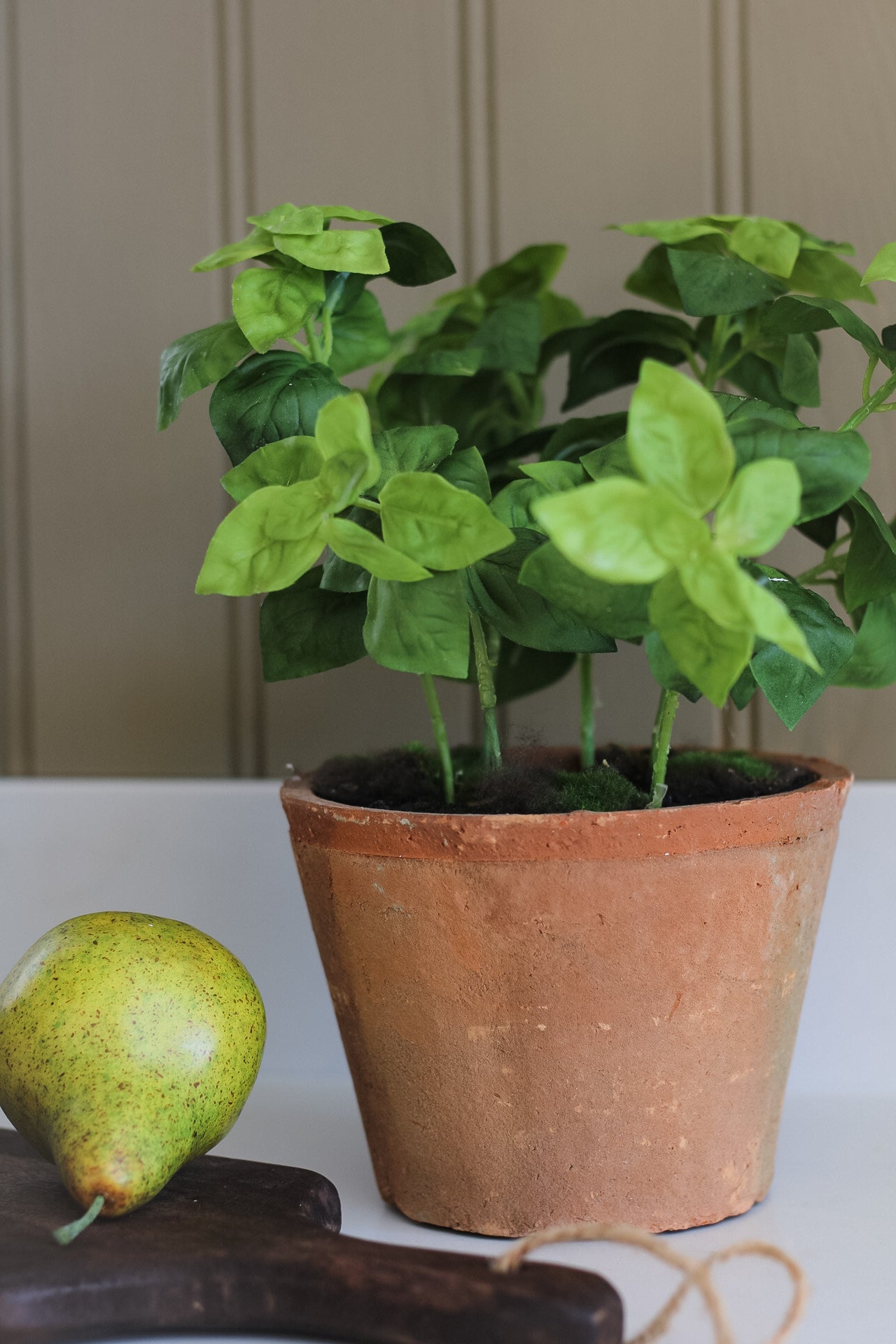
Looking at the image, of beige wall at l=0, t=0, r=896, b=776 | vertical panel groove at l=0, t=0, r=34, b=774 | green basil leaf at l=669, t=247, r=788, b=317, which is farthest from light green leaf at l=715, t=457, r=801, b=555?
vertical panel groove at l=0, t=0, r=34, b=774

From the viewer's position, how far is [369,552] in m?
0.49

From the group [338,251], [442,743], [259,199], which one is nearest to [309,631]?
[442,743]

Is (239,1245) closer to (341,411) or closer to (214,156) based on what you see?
(341,411)

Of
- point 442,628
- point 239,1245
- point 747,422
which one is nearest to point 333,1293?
point 239,1245

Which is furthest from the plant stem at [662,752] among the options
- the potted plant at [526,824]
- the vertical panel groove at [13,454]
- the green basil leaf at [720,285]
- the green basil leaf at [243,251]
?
the vertical panel groove at [13,454]

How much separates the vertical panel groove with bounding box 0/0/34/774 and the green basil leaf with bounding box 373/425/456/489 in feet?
1.73

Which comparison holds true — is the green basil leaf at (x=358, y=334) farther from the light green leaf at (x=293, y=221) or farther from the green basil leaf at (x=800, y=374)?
the green basil leaf at (x=800, y=374)

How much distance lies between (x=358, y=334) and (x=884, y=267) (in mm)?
313

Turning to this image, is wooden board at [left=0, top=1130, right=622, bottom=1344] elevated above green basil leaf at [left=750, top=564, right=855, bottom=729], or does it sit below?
below

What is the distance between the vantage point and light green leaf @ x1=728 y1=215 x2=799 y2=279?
644 millimetres

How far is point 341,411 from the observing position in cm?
47

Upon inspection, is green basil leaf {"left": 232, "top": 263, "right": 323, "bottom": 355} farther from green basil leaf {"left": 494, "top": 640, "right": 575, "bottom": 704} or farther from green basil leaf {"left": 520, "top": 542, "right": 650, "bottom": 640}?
green basil leaf {"left": 494, "top": 640, "right": 575, "bottom": 704}

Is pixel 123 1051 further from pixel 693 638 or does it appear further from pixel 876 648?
pixel 876 648

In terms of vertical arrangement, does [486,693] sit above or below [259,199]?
below
